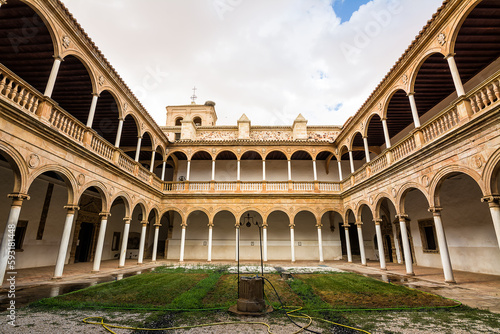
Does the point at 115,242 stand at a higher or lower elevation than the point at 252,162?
lower

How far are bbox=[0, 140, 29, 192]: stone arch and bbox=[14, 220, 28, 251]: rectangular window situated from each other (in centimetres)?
576

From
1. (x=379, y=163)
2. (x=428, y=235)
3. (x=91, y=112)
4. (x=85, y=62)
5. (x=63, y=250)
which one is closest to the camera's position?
(x=63, y=250)

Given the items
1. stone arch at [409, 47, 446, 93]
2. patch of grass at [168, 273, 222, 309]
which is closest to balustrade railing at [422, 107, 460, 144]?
stone arch at [409, 47, 446, 93]

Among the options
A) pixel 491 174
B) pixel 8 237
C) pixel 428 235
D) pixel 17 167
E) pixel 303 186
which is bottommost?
pixel 8 237

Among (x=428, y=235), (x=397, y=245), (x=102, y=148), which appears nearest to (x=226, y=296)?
(x=102, y=148)

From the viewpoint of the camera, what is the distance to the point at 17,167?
20.8 feet

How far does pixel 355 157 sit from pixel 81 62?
17.0 metres

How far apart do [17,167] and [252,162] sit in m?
13.7

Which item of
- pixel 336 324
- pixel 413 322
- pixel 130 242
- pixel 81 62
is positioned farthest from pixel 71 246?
pixel 413 322

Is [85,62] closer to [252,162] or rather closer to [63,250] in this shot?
[63,250]

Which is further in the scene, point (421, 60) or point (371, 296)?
point (421, 60)

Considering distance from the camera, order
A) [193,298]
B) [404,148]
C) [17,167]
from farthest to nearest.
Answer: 1. [404,148]
2. [17,167]
3. [193,298]

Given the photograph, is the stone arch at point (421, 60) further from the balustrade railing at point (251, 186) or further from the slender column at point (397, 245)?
the balustrade railing at point (251, 186)

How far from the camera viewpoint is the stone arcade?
22.3 feet
